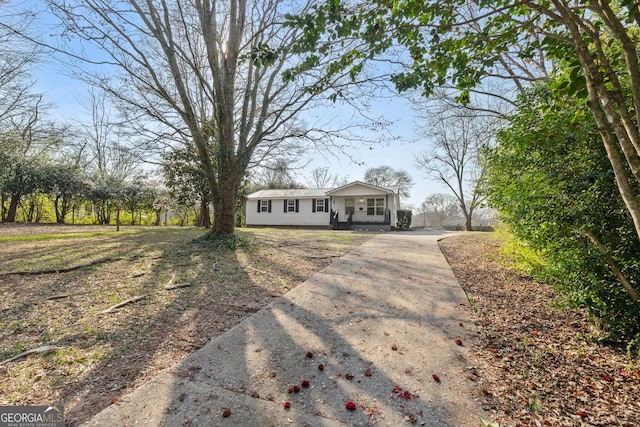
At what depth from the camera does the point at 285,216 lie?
24.5 m

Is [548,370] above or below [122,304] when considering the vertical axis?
below

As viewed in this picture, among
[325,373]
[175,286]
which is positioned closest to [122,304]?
[175,286]

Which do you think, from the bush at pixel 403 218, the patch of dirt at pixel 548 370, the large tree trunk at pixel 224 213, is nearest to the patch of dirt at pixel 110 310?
the large tree trunk at pixel 224 213

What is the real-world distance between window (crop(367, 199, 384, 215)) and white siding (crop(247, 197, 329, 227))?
3572 mm

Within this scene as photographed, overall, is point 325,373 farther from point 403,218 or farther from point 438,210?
point 438,210

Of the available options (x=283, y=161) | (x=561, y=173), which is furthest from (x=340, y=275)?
(x=283, y=161)

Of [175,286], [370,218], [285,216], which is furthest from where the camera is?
[285,216]

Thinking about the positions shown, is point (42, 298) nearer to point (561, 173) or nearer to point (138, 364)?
point (138, 364)

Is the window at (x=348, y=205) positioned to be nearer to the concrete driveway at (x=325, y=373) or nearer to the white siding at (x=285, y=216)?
the white siding at (x=285, y=216)

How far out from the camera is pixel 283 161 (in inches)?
390

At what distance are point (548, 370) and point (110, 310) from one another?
462 cm

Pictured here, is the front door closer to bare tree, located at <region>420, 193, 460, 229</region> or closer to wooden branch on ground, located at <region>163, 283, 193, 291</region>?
wooden branch on ground, located at <region>163, 283, 193, 291</region>

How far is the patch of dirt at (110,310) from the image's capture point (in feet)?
6.75

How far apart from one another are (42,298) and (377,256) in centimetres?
642
